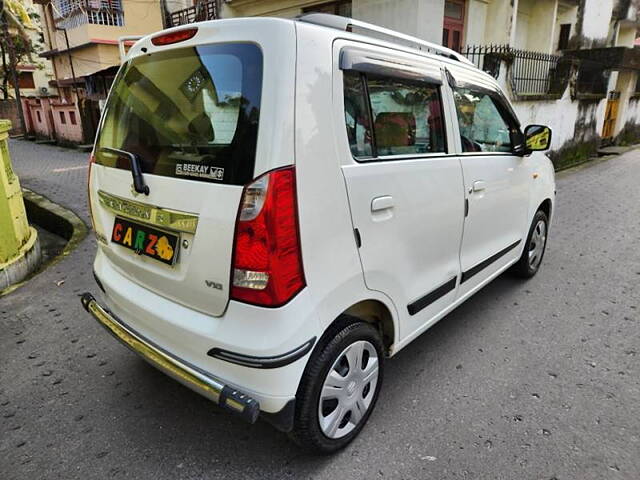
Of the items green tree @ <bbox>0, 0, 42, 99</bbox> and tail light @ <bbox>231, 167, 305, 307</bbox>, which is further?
green tree @ <bbox>0, 0, 42, 99</bbox>

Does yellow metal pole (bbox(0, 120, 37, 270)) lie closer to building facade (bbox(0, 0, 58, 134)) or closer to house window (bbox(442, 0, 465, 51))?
house window (bbox(442, 0, 465, 51))

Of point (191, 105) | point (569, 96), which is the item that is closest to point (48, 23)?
point (569, 96)

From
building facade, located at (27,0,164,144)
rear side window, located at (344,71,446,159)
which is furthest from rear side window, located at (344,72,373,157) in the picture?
building facade, located at (27,0,164,144)

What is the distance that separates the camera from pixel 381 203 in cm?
210

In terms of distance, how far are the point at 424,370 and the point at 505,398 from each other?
513mm

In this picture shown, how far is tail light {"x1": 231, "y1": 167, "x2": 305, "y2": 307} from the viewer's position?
1.67 meters

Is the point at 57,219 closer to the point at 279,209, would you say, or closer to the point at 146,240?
the point at 146,240

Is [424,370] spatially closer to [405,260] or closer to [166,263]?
[405,260]

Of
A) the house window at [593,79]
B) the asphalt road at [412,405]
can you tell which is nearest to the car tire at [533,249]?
the asphalt road at [412,405]

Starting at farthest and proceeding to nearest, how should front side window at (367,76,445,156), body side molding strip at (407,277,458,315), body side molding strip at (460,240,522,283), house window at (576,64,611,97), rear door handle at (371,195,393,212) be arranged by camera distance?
house window at (576,64,611,97) < body side molding strip at (460,240,522,283) < body side molding strip at (407,277,458,315) < front side window at (367,76,445,156) < rear door handle at (371,195,393,212)

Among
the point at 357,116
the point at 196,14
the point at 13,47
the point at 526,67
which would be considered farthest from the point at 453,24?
the point at 13,47

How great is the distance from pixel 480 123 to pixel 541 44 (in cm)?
1348

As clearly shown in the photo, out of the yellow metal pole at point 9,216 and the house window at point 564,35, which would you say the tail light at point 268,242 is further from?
the house window at point 564,35

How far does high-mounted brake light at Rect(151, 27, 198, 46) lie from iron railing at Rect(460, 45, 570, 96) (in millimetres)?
7949
